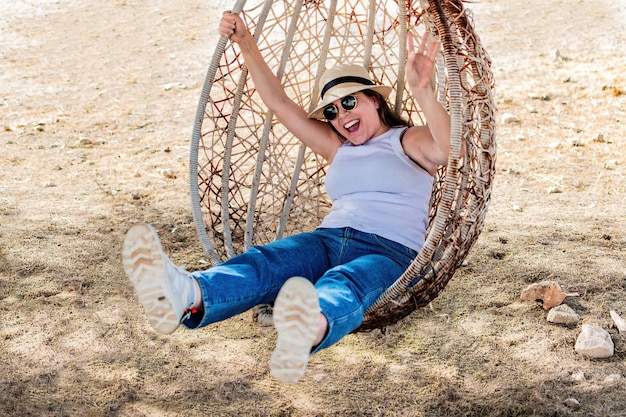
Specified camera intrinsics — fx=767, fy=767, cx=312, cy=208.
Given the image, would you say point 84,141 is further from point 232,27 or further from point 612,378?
point 612,378

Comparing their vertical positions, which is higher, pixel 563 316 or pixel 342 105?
pixel 342 105

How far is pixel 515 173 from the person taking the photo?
178 inches

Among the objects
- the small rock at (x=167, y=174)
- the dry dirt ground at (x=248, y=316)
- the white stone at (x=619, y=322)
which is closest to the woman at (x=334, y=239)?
the dry dirt ground at (x=248, y=316)

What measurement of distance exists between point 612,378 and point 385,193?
3.13 feet

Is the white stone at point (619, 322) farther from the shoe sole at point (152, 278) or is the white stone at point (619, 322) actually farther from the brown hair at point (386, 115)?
the shoe sole at point (152, 278)

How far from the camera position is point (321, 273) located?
254 centimetres

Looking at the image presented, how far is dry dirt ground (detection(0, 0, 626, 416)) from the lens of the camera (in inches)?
99.3

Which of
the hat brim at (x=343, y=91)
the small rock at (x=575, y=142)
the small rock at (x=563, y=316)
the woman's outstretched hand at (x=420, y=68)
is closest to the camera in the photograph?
the woman's outstretched hand at (x=420, y=68)

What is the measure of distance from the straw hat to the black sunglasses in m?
0.02

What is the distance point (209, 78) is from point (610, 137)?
313cm

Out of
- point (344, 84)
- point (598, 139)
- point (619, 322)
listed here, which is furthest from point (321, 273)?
point (598, 139)

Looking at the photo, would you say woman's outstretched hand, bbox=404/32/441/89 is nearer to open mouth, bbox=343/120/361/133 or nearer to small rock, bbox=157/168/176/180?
open mouth, bbox=343/120/361/133

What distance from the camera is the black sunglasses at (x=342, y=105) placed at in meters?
2.75

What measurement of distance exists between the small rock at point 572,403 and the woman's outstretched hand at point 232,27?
5.54ft
